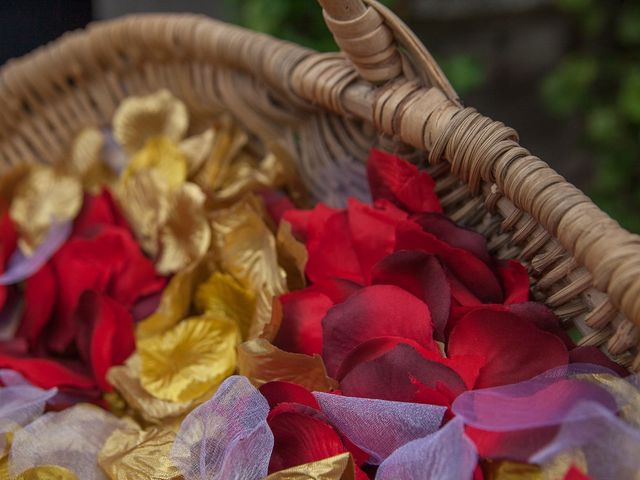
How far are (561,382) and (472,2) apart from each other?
1.46m

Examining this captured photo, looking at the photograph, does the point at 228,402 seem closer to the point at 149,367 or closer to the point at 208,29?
the point at 149,367

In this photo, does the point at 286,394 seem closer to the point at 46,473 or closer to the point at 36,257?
the point at 46,473

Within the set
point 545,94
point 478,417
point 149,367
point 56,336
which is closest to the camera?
point 478,417

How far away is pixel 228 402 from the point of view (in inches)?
17.6

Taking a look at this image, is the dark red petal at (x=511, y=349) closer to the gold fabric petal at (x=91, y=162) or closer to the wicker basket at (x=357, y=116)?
the wicker basket at (x=357, y=116)

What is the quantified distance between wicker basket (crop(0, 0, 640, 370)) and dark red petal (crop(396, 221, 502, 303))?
0.08 ft

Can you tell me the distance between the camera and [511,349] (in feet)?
1.45

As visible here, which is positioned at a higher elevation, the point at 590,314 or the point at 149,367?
the point at 590,314

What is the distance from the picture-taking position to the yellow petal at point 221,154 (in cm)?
75

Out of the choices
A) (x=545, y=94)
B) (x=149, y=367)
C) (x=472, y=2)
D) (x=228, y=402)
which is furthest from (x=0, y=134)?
(x=472, y=2)

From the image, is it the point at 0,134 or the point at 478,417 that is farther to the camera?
the point at 0,134

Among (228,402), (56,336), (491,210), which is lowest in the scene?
(56,336)

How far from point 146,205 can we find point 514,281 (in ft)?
1.21

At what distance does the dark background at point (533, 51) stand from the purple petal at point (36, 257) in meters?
0.76
